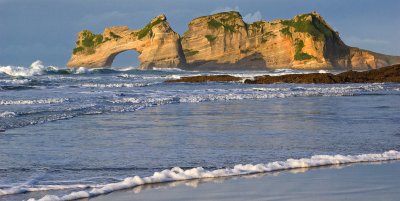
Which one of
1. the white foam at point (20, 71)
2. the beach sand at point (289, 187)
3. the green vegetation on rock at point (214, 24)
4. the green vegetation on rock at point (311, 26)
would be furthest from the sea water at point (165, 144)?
the green vegetation on rock at point (214, 24)

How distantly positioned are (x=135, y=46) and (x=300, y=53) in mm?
21684

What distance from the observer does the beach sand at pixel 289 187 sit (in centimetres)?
512

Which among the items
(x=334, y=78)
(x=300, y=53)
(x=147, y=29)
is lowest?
(x=334, y=78)

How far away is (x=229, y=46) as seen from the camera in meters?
95.9

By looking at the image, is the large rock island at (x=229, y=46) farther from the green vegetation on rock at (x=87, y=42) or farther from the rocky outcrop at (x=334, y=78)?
the rocky outcrop at (x=334, y=78)

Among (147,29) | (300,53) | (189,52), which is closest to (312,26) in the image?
(300,53)

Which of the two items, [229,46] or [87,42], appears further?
[229,46]

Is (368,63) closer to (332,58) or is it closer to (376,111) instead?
(332,58)

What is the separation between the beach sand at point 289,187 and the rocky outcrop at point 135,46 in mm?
77897

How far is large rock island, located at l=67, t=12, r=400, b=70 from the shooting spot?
8506 centimetres

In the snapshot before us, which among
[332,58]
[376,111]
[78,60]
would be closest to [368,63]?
[332,58]

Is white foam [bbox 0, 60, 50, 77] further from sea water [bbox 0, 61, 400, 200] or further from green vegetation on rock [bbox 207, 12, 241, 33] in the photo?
green vegetation on rock [bbox 207, 12, 241, 33]

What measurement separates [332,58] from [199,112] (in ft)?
262

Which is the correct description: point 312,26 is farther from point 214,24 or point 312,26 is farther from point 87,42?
point 87,42
